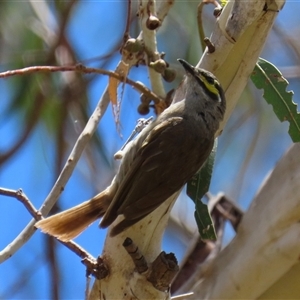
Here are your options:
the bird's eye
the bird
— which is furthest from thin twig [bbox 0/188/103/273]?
the bird's eye

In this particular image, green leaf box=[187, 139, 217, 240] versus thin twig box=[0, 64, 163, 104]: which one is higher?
thin twig box=[0, 64, 163, 104]

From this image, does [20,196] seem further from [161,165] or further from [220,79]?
[220,79]

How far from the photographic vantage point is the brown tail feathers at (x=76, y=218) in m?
2.65

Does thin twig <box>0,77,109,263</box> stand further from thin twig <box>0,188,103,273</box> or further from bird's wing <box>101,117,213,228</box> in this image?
bird's wing <box>101,117,213,228</box>

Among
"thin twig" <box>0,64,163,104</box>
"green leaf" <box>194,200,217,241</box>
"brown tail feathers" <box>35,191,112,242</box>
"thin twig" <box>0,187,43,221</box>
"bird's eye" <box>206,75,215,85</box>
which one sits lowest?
"green leaf" <box>194,200,217,241</box>

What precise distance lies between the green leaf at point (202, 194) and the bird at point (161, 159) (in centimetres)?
7

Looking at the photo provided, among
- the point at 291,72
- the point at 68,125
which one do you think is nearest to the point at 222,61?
the point at 291,72

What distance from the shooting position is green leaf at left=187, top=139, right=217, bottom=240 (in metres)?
2.73

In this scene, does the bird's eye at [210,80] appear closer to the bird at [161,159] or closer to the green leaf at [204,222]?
the bird at [161,159]

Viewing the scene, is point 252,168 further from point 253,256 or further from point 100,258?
point 100,258

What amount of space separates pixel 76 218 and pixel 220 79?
2.94 feet

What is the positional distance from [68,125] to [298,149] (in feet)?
6.78

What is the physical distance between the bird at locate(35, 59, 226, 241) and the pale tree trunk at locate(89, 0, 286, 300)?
6 centimetres

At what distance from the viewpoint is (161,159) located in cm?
279
